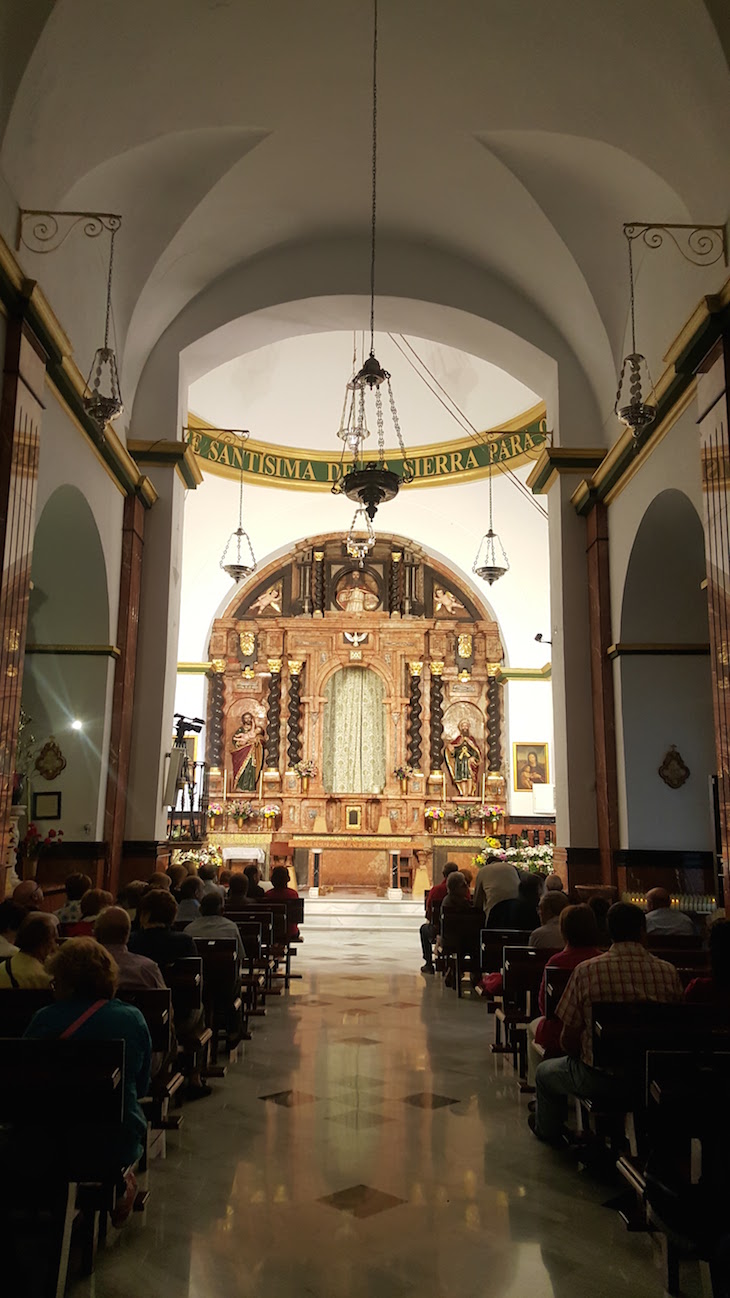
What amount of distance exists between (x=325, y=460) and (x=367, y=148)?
1101 cm

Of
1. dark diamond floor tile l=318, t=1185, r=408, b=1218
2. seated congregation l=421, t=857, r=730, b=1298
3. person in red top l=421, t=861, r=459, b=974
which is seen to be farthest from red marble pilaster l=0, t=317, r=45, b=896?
person in red top l=421, t=861, r=459, b=974

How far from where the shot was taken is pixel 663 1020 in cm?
341

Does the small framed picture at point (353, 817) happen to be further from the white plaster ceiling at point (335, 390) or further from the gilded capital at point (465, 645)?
the white plaster ceiling at point (335, 390)

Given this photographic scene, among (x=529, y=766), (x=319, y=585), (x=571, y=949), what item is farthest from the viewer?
(x=319, y=585)

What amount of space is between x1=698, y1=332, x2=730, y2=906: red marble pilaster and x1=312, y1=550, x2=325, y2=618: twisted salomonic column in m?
15.3

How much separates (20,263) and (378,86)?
3.56 meters

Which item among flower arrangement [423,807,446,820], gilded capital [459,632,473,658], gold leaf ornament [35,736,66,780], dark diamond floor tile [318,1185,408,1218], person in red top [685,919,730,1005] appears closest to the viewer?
person in red top [685,919,730,1005]

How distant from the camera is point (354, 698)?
22.2 m

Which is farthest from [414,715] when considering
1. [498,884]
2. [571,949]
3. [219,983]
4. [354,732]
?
[571,949]

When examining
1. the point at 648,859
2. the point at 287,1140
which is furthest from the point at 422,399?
the point at 287,1140

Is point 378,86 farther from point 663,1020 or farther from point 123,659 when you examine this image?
point 663,1020

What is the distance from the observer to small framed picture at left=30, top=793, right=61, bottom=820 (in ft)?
30.9

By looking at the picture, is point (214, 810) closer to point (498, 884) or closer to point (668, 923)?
point (498, 884)

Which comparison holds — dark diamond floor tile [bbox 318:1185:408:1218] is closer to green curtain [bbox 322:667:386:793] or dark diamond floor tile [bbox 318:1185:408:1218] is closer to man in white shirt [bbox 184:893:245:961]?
man in white shirt [bbox 184:893:245:961]
